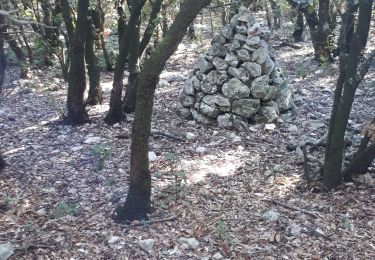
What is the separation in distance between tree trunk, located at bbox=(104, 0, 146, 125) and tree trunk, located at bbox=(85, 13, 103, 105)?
845 mm

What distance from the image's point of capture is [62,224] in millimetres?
4855

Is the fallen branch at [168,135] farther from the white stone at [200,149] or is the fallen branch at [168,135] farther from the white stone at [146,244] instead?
the white stone at [146,244]

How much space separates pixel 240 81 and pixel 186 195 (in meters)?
3.15

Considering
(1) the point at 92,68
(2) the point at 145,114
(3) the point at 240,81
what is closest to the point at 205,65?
(3) the point at 240,81

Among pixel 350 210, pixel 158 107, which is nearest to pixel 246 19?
pixel 158 107

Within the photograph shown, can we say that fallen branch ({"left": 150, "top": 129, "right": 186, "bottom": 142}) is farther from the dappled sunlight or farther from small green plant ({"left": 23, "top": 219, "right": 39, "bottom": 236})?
small green plant ({"left": 23, "top": 219, "right": 39, "bottom": 236})

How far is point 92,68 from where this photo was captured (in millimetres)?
8508

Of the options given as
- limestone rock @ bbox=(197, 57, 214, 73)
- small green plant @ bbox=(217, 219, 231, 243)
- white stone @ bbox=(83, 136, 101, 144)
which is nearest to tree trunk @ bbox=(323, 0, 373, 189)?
small green plant @ bbox=(217, 219, 231, 243)

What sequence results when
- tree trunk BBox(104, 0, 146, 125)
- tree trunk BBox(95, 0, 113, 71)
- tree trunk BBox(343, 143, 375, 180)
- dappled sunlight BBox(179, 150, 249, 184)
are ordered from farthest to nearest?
tree trunk BBox(95, 0, 113, 71), tree trunk BBox(104, 0, 146, 125), dappled sunlight BBox(179, 150, 249, 184), tree trunk BBox(343, 143, 375, 180)

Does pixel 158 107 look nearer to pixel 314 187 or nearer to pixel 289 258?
pixel 314 187

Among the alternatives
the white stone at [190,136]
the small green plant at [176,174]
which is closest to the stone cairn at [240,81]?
the white stone at [190,136]

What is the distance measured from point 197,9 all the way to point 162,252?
2415 millimetres

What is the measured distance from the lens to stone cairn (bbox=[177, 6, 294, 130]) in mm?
7996

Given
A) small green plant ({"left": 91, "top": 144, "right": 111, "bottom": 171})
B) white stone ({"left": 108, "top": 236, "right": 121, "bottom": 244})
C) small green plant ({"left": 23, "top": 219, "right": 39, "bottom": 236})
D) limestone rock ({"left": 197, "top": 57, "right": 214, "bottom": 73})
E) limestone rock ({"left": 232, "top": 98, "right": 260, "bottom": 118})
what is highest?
limestone rock ({"left": 197, "top": 57, "right": 214, "bottom": 73})
